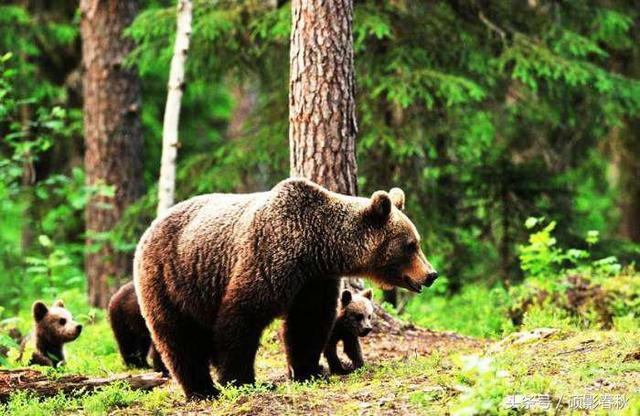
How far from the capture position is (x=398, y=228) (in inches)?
314

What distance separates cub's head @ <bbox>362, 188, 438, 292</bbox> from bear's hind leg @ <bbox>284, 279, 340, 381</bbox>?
1.35ft

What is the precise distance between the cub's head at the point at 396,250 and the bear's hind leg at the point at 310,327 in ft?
1.35

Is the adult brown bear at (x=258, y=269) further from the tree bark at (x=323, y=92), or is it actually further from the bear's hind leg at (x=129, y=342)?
the bear's hind leg at (x=129, y=342)

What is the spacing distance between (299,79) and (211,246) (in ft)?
8.52

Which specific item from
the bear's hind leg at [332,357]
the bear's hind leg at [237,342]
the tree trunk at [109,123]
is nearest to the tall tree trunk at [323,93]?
the bear's hind leg at [332,357]

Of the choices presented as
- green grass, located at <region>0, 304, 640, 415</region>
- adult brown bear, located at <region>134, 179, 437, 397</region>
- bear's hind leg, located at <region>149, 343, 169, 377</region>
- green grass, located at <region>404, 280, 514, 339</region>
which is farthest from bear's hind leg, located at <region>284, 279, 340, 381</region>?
green grass, located at <region>404, 280, 514, 339</region>

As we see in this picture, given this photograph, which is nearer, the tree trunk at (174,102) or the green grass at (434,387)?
the green grass at (434,387)

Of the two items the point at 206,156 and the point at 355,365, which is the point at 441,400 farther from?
the point at 206,156

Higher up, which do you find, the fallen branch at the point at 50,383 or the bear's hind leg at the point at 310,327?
the bear's hind leg at the point at 310,327

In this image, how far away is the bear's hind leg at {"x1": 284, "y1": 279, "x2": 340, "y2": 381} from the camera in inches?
317

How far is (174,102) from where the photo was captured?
12.4 metres

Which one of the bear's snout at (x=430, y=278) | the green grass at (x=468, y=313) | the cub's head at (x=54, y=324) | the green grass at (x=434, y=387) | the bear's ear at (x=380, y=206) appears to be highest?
the bear's ear at (x=380, y=206)

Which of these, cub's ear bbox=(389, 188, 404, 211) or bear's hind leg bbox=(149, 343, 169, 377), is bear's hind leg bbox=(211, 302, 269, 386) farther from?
bear's hind leg bbox=(149, 343, 169, 377)

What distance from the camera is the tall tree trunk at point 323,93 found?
962 cm
